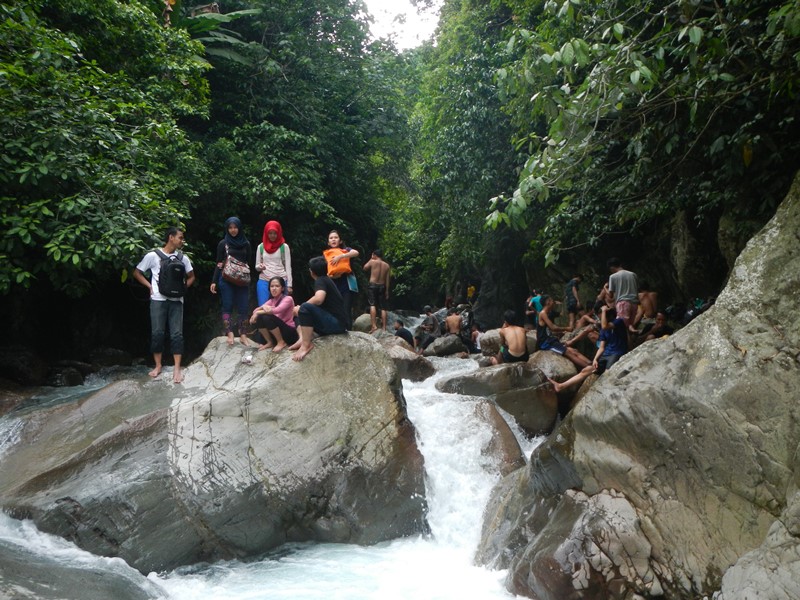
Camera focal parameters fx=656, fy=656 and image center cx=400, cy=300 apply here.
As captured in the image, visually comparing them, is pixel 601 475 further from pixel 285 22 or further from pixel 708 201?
pixel 285 22

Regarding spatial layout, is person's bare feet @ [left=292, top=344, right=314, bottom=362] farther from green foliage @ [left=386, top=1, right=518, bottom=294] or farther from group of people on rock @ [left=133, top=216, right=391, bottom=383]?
green foliage @ [left=386, top=1, right=518, bottom=294]

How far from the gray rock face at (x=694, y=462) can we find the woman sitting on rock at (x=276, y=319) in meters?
3.69

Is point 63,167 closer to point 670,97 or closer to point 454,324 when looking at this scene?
point 670,97

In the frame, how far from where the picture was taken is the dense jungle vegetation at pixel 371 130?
5891mm

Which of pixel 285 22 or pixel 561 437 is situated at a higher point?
pixel 285 22

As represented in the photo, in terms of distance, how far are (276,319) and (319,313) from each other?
0.62 metres

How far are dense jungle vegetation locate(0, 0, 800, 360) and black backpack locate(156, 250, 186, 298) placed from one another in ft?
3.10

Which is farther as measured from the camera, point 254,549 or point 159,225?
point 159,225

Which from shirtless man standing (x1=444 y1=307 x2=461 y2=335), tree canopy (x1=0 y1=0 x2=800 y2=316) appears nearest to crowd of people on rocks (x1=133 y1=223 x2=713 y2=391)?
tree canopy (x1=0 y1=0 x2=800 y2=316)

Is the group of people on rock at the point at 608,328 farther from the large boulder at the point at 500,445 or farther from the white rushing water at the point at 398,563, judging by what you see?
the white rushing water at the point at 398,563

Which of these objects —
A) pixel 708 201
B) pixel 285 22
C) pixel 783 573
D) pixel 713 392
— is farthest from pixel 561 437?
pixel 285 22

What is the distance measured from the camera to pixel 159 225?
9.31 m

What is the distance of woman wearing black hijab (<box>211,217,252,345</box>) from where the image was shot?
320 inches

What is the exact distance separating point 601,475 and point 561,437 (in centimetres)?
58
